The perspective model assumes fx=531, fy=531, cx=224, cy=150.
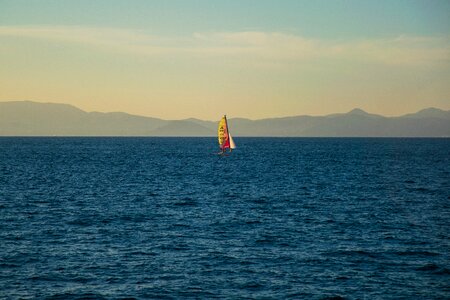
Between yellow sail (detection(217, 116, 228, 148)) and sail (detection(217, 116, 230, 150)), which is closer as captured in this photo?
yellow sail (detection(217, 116, 228, 148))

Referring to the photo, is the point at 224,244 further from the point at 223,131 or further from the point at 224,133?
the point at 224,133

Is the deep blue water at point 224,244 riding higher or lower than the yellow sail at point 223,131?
lower

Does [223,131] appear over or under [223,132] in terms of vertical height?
over

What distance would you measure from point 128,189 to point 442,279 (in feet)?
169

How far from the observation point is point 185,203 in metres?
60.1

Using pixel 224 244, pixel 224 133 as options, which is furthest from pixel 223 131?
pixel 224 244

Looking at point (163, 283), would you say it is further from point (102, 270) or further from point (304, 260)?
point (304, 260)

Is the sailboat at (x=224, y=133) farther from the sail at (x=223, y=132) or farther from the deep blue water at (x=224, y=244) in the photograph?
the deep blue water at (x=224, y=244)

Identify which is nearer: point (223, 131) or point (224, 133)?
point (223, 131)

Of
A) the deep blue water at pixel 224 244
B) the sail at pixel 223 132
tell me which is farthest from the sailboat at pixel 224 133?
the deep blue water at pixel 224 244

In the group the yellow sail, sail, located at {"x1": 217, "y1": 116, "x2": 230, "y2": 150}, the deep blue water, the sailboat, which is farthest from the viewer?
the sailboat

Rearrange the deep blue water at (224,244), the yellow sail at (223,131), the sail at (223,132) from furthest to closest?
the sail at (223,132), the yellow sail at (223,131), the deep blue water at (224,244)

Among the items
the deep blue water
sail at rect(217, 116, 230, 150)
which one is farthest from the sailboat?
the deep blue water

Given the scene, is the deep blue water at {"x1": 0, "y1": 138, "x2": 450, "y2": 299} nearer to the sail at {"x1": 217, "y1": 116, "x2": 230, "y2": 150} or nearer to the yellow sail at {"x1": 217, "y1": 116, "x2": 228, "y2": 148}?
the yellow sail at {"x1": 217, "y1": 116, "x2": 228, "y2": 148}
